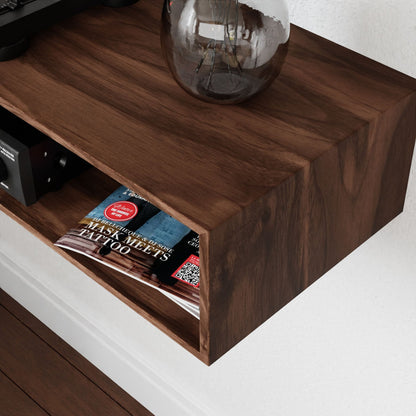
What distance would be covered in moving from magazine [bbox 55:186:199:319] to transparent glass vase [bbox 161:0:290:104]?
220 mm

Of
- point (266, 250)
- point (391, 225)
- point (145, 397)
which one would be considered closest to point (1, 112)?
point (266, 250)

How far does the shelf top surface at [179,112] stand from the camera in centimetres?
84

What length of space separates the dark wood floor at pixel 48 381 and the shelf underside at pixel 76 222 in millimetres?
886

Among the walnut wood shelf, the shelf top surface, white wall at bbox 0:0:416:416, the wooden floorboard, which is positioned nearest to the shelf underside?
the walnut wood shelf

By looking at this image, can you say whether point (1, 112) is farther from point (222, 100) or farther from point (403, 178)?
point (403, 178)

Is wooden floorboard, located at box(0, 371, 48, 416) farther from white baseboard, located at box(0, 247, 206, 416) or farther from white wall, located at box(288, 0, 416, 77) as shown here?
white wall, located at box(288, 0, 416, 77)

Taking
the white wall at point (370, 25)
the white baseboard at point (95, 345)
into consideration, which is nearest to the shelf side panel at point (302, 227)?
the white wall at point (370, 25)

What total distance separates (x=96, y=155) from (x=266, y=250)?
228mm

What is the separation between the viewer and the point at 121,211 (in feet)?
3.64

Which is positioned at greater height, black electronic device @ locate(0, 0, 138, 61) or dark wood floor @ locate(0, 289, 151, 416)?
black electronic device @ locate(0, 0, 138, 61)

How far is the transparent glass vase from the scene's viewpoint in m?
0.87

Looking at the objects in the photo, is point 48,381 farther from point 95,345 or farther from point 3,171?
point 3,171

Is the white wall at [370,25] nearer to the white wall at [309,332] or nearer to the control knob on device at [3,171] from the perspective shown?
→ the white wall at [309,332]

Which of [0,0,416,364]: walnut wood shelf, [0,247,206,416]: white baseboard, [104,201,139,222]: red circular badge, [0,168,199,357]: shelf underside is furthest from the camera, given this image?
[0,247,206,416]: white baseboard
